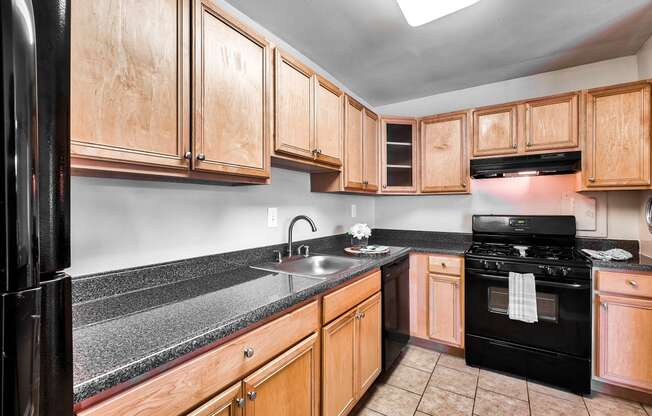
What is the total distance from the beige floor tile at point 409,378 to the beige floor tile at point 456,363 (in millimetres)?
246

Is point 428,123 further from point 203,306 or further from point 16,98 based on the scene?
point 16,98

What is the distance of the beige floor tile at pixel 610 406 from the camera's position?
1.82 metres

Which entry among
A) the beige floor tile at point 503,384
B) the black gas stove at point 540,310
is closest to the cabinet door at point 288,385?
the beige floor tile at point 503,384

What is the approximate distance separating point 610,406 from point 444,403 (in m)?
1.07

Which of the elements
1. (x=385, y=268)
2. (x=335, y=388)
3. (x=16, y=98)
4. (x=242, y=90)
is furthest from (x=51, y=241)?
(x=385, y=268)

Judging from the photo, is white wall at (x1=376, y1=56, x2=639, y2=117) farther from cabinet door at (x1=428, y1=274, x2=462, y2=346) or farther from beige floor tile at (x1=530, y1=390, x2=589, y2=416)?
beige floor tile at (x1=530, y1=390, x2=589, y2=416)

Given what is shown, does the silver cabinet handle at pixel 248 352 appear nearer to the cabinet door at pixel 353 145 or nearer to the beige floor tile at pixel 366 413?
the beige floor tile at pixel 366 413

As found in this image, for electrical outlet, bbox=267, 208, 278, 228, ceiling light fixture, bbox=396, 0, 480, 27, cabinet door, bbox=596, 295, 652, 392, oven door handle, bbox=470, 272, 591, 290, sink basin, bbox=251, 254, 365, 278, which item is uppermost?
ceiling light fixture, bbox=396, 0, 480, 27

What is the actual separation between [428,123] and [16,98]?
116 inches

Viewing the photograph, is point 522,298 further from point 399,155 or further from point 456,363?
point 399,155

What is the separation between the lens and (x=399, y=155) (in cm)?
294

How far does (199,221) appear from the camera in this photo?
1542mm

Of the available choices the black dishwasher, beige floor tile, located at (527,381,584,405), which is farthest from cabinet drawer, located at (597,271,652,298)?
the black dishwasher

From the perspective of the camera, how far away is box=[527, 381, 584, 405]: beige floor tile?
1.95 meters
